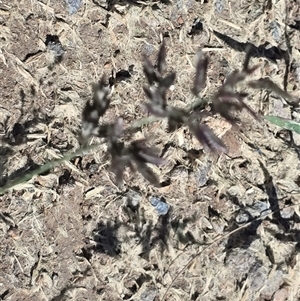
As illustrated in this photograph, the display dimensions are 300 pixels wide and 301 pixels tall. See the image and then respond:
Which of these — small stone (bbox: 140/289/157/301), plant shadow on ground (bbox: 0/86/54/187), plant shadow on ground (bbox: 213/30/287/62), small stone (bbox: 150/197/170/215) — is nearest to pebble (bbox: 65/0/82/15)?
plant shadow on ground (bbox: 0/86/54/187)

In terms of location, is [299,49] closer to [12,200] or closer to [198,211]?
[198,211]

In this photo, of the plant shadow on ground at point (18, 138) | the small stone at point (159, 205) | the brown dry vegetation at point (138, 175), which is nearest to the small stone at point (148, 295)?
the brown dry vegetation at point (138, 175)

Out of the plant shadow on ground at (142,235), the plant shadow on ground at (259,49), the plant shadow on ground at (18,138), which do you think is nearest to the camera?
the plant shadow on ground at (18,138)

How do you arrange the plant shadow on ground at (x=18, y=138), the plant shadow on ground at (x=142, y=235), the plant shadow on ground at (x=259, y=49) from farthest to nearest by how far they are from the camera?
1. the plant shadow on ground at (x=259, y=49)
2. the plant shadow on ground at (x=142, y=235)
3. the plant shadow on ground at (x=18, y=138)

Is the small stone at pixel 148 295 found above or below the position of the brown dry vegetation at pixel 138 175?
below

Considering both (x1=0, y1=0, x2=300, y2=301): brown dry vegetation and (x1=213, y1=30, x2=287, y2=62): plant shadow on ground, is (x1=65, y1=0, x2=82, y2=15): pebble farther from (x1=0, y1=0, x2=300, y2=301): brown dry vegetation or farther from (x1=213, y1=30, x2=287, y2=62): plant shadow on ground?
(x1=213, y1=30, x2=287, y2=62): plant shadow on ground

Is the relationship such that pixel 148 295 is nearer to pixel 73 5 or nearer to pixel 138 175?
pixel 138 175

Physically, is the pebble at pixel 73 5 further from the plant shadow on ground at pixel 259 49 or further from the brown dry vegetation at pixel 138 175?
the plant shadow on ground at pixel 259 49

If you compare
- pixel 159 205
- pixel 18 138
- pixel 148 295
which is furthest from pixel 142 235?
pixel 18 138
